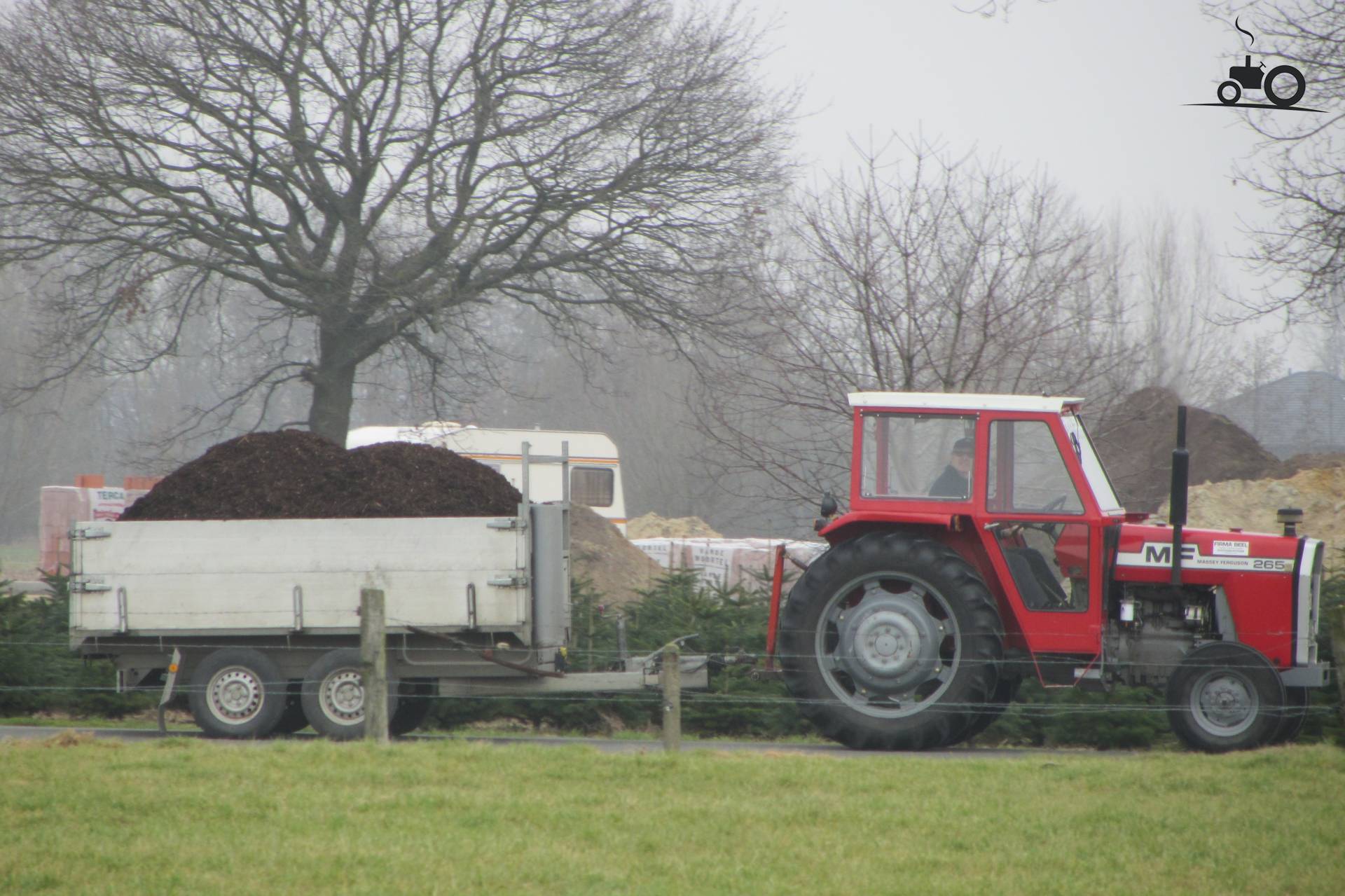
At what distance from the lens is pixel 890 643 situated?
9.47 m

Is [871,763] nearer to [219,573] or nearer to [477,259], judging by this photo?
[219,573]

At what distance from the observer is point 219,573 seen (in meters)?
10.4

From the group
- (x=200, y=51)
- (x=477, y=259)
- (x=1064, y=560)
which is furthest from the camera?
(x=477, y=259)

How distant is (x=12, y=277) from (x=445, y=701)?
39.1 meters

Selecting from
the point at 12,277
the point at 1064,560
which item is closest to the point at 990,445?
the point at 1064,560

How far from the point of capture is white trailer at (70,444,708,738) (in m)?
10.2

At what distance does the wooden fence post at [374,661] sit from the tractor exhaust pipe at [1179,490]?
505 cm

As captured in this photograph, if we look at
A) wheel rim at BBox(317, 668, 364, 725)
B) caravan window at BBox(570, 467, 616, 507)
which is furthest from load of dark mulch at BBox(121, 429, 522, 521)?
caravan window at BBox(570, 467, 616, 507)

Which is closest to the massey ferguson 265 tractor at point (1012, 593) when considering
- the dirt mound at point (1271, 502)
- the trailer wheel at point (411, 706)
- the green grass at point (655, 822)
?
the green grass at point (655, 822)

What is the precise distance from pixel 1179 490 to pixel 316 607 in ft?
20.0

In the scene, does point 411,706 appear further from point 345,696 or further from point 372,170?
point 372,170

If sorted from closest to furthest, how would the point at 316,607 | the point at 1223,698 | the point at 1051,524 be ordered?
1. the point at 1223,698
2. the point at 1051,524
3. the point at 316,607

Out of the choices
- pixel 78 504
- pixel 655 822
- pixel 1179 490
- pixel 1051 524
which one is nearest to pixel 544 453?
pixel 78 504

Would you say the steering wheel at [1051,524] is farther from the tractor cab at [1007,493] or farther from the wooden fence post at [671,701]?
the wooden fence post at [671,701]
